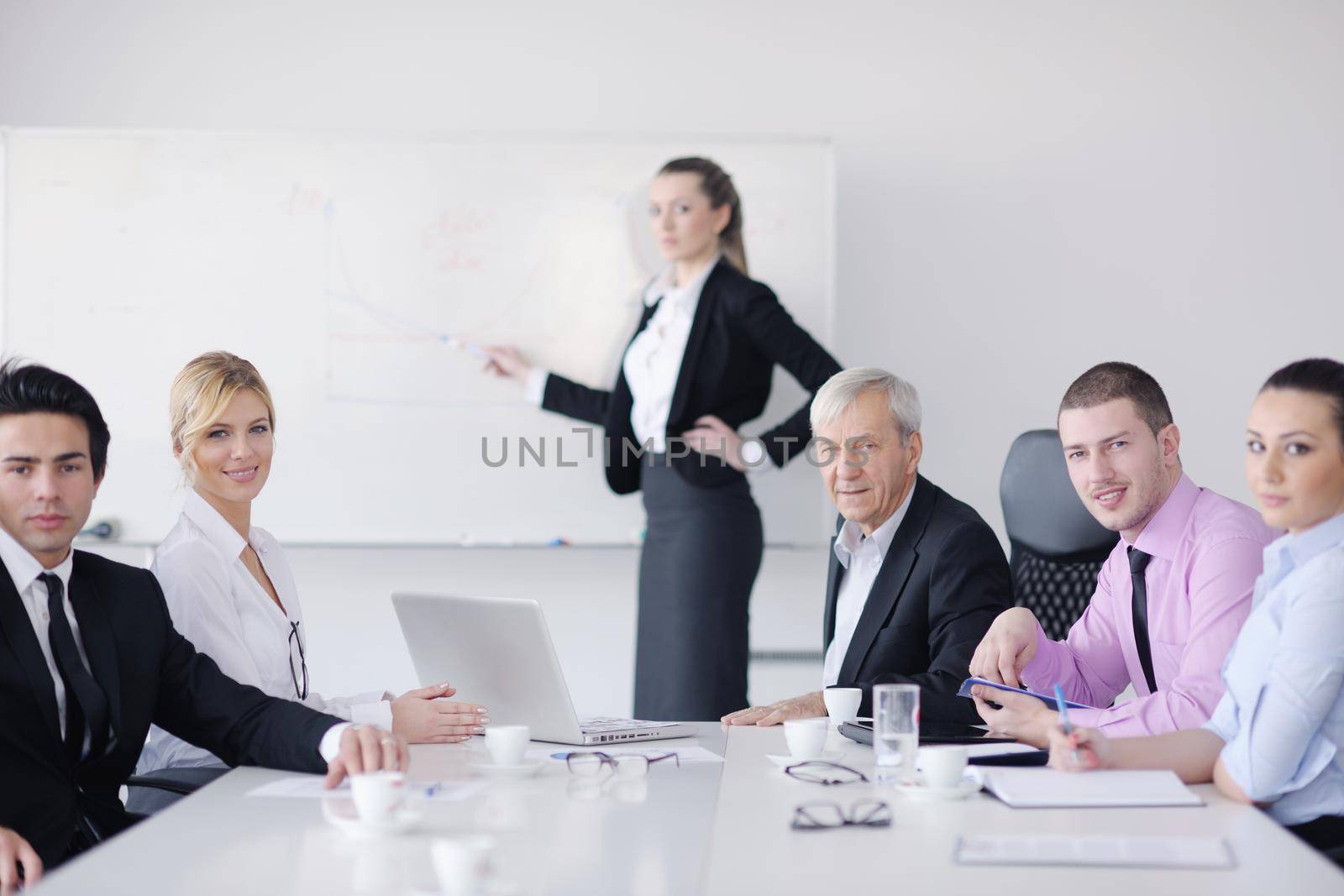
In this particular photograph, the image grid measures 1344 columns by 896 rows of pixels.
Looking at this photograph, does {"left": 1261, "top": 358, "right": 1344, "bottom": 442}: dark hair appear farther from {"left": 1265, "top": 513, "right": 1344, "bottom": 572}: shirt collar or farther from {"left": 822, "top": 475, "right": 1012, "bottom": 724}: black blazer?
{"left": 822, "top": 475, "right": 1012, "bottom": 724}: black blazer

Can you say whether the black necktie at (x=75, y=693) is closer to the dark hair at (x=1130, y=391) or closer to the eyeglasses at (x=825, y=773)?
the eyeglasses at (x=825, y=773)

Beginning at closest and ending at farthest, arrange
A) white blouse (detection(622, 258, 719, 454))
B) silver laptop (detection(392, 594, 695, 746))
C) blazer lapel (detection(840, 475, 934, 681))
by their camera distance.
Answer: silver laptop (detection(392, 594, 695, 746)) → blazer lapel (detection(840, 475, 934, 681)) → white blouse (detection(622, 258, 719, 454))

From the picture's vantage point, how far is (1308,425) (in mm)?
1659

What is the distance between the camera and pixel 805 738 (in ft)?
6.25

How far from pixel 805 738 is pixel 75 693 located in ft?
3.46

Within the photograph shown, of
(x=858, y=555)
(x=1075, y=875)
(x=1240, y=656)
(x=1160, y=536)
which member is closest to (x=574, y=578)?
(x=858, y=555)

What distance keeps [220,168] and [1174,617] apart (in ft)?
9.80

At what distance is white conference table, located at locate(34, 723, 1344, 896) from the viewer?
128 cm

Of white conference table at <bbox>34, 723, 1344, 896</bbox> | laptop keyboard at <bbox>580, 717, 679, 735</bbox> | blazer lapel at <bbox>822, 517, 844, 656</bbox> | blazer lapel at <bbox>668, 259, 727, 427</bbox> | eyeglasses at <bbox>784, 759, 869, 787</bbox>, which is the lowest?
laptop keyboard at <bbox>580, 717, 679, 735</bbox>

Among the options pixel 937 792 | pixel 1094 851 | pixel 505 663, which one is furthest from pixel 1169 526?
pixel 505 663

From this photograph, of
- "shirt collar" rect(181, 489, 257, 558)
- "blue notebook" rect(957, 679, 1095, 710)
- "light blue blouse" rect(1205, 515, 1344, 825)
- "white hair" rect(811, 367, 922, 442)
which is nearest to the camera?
"light blue blouse" rect(1205, 515, 1344, 825)

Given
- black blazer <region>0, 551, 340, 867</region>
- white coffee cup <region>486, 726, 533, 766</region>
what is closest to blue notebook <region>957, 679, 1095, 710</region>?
white coffee cup <region>486, 726, 533, 766</region>

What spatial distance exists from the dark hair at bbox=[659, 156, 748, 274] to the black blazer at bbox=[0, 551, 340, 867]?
2.00m

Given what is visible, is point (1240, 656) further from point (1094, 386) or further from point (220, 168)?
point (220, 168)
